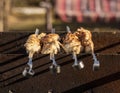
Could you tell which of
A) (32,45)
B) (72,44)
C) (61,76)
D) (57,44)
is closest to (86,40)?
(72,44)

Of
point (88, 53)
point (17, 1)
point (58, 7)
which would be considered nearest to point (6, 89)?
point (88, 53)

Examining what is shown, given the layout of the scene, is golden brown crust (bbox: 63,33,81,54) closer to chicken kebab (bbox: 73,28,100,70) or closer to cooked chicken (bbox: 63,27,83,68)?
cooked chicken (bbox: 63,27,83,68)

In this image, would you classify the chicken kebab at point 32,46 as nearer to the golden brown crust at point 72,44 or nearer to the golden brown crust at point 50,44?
the golden brown crust at point 50,44

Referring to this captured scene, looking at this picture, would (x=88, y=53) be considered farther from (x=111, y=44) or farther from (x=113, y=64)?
(x=111, y=44)

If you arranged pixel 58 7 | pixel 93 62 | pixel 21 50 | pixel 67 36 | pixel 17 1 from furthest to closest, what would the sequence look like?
pixel 17 1 < pixel 58 7 < pixel 21 50 < pixel 67 36 < pixel 93 62

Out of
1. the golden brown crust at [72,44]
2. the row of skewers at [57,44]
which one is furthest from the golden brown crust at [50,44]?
the golden brown crust at [72,44]

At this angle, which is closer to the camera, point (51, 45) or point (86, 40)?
point (51, 45)

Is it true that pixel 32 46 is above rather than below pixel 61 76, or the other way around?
above

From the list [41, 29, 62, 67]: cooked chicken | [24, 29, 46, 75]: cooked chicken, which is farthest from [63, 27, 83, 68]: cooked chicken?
[24, 29, 46, 75]: cooked chicken

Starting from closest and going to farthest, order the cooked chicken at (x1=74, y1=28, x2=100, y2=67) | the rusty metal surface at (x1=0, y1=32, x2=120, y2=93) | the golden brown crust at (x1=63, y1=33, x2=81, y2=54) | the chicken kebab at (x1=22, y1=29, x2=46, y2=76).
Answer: the chicken kebab at (x1=22, y1=29, x2=46, y2=76), the rusty metal surface at (x1=0, y1=32, x2=120, y2=93), the golden brown crust at (x1=63, y1=33, x2=81, y2=54), the cooked chicken at (x1=74, y1=28, x2=100, y2=67)

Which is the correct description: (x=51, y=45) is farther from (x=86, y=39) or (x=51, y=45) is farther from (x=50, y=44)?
(x=86, y=39)

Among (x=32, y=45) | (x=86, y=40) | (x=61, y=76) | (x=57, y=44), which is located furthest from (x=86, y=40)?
(x=32, y=45)
